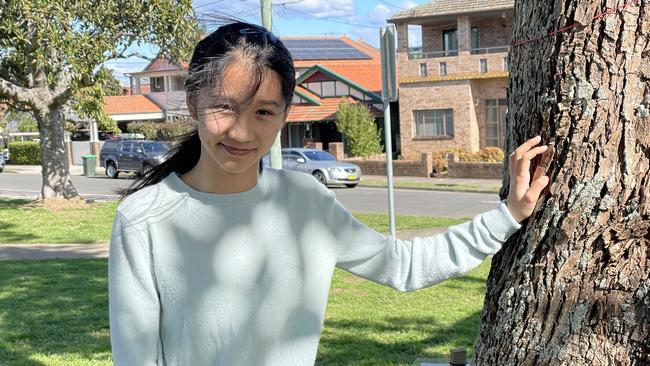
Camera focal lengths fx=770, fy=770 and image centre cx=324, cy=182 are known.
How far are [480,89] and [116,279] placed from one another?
32.7 m

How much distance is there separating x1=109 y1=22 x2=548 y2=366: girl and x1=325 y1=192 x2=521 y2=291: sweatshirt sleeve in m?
0.02

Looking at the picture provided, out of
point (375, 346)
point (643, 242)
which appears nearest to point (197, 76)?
point (643, 242)

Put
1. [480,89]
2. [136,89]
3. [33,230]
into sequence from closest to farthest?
[33,230], [480,89], [136,89]

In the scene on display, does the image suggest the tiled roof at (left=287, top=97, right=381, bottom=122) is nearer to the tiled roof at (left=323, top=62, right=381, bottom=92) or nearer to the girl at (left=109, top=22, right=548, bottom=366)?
the tiled roof at (left=323, top=62, right=381, bottom=92)

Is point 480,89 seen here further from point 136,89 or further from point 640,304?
point 136,89

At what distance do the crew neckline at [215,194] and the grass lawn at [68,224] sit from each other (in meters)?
11.1

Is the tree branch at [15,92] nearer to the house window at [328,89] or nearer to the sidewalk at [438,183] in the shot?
the sidewalk at [438,183]

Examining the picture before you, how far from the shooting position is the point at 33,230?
46.5ft

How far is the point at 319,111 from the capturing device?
129 ft

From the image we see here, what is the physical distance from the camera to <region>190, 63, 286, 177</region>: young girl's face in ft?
6.32

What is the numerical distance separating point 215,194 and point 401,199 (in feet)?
65.2

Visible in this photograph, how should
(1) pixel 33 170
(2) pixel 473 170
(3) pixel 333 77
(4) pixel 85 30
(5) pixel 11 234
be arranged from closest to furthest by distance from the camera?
1. (5) pixel 11 234
2. (4) pixel 85 30
3. (2) pixel 473 170
4. (3) pixel 333 77
5. (1) pixel 33 170

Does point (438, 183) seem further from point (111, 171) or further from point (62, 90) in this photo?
point (111, 171)

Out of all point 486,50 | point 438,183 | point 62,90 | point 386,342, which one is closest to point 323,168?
point 438,183
